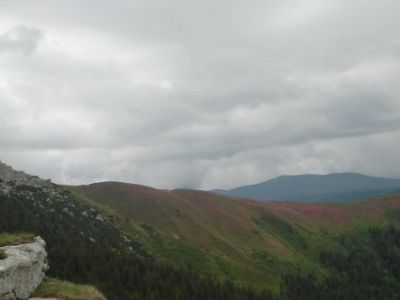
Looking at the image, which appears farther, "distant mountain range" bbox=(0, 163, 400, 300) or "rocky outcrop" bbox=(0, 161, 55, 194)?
"rocky outcrop" bbox=(0, 161, 55, 194)

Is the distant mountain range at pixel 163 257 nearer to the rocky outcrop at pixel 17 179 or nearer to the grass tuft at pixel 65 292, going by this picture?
the rocky outcrop at pixel 17 179

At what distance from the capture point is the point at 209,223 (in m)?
199

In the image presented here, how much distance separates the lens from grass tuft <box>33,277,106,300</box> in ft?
111

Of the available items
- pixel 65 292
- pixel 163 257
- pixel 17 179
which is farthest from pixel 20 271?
pixel 17 179

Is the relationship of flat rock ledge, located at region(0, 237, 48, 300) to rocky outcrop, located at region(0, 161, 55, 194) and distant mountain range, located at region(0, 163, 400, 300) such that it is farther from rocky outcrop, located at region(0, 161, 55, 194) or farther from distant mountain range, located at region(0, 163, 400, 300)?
rocky outcrop, located at region(0, 161, 55, 194)

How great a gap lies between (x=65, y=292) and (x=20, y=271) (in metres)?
3.53

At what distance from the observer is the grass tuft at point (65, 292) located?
111 feet

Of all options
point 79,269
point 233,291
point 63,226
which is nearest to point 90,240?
point 63,226

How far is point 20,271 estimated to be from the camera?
1294 inches

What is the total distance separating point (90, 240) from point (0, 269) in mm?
113382

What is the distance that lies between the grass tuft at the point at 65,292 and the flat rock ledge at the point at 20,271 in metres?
0.58

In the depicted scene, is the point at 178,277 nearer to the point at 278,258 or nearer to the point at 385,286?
the point at 278,258

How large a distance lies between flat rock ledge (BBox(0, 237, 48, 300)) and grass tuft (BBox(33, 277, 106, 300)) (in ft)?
1.89

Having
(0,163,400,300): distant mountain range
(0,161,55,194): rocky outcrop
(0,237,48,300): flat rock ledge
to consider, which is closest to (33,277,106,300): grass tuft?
(0,237,48,300): flat rock ledge
